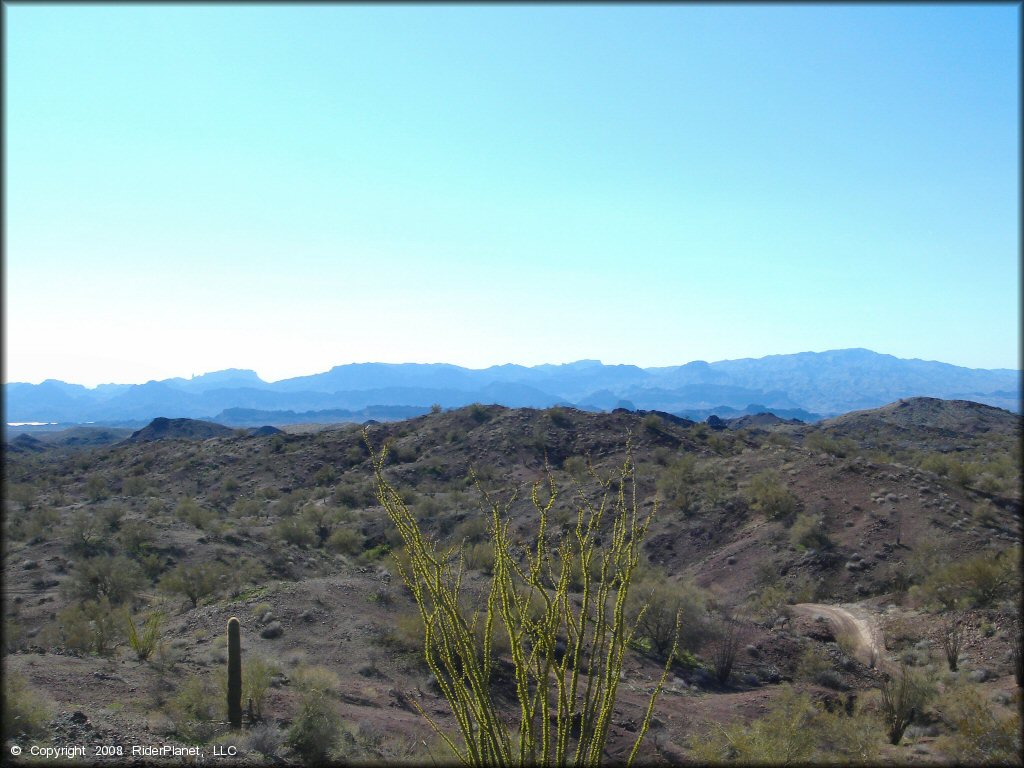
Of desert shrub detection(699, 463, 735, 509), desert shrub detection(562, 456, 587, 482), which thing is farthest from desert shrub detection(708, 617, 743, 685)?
desert shrub detection(562, 456, 587, 482)

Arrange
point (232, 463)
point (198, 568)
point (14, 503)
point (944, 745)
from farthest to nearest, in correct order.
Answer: point (232, 463)
point (14, 503)
point (198, 568)
point (944, 745)

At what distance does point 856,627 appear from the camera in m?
14.5

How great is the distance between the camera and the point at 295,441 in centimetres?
4131

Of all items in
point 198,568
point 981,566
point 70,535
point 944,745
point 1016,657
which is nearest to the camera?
point 944,745

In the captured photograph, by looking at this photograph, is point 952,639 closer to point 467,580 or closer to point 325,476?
point 467,580

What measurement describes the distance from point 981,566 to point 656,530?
10527 mm

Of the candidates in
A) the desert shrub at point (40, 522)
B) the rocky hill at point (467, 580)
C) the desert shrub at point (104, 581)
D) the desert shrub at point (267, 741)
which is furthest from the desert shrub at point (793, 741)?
the desert shrub at point (40, 522)

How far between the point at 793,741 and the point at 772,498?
53.2 ft

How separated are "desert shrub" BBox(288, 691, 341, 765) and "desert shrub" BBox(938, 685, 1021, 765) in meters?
7.05

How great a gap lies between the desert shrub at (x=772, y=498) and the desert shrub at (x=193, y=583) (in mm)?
17600

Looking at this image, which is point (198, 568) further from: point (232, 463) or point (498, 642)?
point (232, 463)

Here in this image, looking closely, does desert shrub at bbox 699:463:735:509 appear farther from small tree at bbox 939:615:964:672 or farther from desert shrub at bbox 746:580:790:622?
small tree at bbox 939:615:964:672

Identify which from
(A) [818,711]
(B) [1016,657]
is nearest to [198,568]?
(A) [818,711]

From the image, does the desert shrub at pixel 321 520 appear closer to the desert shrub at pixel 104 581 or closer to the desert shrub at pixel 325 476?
the desert shrub at pixel 325 476
